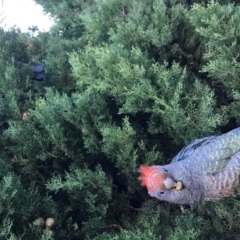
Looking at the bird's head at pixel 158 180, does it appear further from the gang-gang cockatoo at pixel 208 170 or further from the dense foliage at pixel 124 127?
the dense foliage at pixel 124 127

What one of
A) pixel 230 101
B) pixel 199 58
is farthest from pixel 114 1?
pixel 230 101

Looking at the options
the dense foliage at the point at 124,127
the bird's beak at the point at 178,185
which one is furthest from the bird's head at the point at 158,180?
the dense foliage at the point at 124,127

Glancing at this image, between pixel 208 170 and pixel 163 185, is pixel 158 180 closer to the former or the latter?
pixel 163 185

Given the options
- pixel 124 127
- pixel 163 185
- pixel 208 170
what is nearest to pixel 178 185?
pixel 163 185

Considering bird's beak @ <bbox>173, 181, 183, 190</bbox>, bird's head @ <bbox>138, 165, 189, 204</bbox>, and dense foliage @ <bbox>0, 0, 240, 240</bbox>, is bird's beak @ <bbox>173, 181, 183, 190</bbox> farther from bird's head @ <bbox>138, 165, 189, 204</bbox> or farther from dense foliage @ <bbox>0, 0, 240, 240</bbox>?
dense foliage @ <bbox>0, 0, 240, 240</bbox>

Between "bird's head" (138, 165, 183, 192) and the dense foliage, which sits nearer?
Result: "bird's head" (138, 165, 183, 192)

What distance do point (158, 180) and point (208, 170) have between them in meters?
0.29

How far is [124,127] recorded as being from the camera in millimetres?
1836

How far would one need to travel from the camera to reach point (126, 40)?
2160mm

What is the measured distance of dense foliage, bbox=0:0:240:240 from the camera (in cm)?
170

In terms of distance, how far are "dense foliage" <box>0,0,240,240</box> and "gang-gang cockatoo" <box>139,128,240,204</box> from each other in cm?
7

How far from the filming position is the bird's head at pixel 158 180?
154 cm

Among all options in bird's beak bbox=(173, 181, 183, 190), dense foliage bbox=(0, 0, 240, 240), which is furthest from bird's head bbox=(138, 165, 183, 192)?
dense foliage bbox=(0, 0, 240, 240)

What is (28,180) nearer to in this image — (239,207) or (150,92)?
(150,92)
